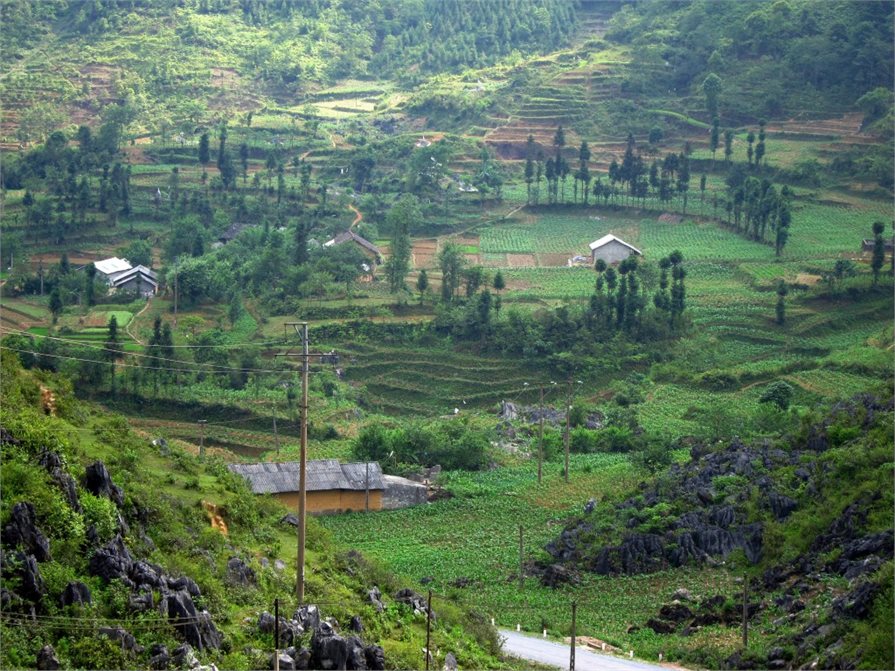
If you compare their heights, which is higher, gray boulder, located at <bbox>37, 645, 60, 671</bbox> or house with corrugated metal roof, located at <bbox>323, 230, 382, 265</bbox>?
gray boulder, located at <bbox>37, 645, 60, 671</bbox>

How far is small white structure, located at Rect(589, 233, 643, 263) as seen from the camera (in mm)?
51281

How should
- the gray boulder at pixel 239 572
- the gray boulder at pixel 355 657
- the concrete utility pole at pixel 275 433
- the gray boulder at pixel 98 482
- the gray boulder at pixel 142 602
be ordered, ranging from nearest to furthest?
the gray boulder at pixel 142 602 < the gray boulder at pixel 355 657 < the gray boulder at pixel 98 482 < the gray boulder at pixel 239 572 < the concrete utility pole at pixel 275 433

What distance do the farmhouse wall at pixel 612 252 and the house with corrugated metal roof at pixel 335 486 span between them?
20.8 m

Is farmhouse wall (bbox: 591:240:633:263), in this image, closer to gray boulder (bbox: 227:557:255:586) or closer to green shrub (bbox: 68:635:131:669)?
gray boulder (bbox: 227:557:255:586)

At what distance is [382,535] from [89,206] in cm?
2898

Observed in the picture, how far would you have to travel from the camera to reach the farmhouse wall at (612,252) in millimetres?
51312

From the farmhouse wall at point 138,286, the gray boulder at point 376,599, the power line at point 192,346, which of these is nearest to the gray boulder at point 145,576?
the gray boulder at point 376,599

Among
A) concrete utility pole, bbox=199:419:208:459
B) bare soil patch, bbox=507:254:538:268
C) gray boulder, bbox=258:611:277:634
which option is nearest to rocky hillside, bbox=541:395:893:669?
gray boulder, bbox=258:611:277:634

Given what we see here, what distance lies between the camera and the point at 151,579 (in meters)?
16.3

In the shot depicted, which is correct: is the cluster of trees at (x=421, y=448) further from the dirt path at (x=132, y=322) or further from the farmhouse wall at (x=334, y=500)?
the dirt path at (x=132, y=322)

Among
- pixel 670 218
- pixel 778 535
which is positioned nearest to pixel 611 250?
pixel 670 218

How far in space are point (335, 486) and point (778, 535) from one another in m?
9.19

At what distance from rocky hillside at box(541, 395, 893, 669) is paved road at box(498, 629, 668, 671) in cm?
105

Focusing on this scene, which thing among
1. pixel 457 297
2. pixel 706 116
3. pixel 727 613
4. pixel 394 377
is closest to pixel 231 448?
pixel 394 377
